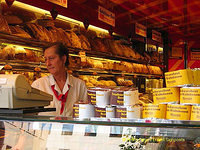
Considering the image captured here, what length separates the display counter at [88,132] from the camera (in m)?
1.50

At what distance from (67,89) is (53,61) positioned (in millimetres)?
330

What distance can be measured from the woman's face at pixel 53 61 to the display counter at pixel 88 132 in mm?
1329

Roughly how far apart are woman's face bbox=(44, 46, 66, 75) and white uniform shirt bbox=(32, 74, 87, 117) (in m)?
0.08

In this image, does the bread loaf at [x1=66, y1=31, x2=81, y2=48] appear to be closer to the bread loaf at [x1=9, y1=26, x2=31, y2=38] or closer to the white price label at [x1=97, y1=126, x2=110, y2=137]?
the bread loaf at [x1=9, y1=26, x2=31, y2=38]

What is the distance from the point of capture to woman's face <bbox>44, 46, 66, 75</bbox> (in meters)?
3.06

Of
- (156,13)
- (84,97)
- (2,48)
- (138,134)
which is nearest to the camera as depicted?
(138,134)

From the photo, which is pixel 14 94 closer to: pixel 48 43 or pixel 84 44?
pixel 48 43

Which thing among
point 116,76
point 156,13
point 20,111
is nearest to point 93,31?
point 116,76

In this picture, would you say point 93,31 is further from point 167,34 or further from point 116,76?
point 167,34

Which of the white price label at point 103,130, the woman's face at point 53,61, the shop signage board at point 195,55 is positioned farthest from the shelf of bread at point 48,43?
→ the shop signage board at point 195,55

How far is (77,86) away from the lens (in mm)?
3182

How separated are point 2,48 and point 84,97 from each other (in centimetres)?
143

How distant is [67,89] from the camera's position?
3.07m

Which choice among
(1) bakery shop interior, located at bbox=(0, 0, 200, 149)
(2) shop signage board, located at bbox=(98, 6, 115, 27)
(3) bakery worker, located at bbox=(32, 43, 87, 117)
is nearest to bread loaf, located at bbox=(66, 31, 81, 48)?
(1) bakery shop interior, located at bbox=(0, 0, 200, 149)
